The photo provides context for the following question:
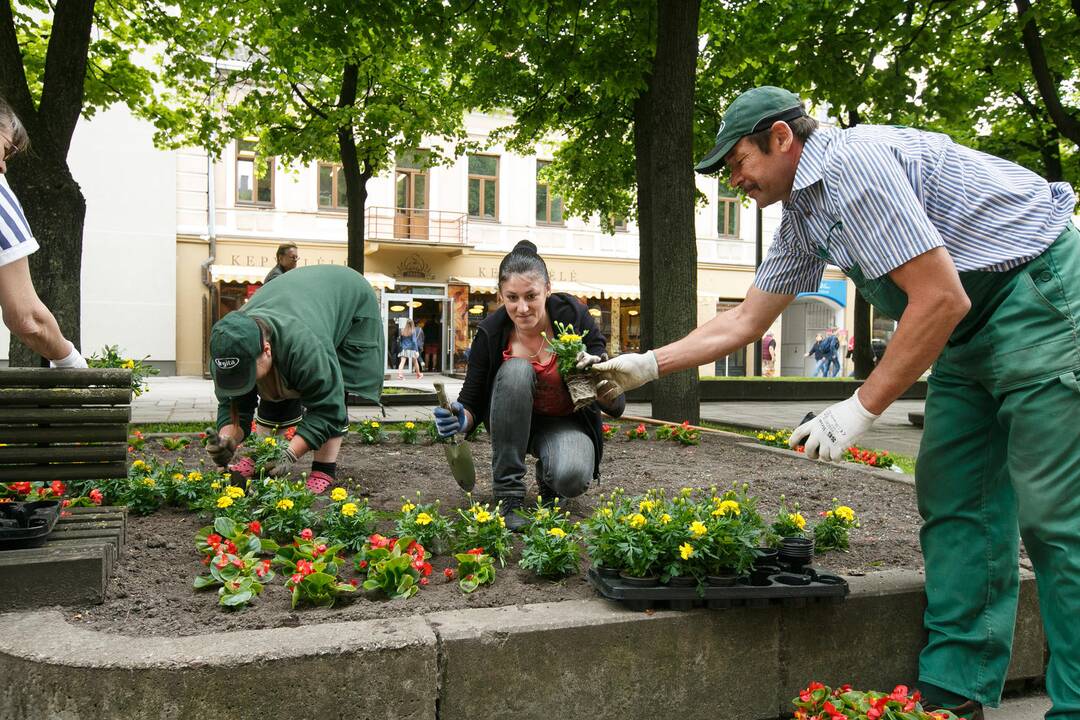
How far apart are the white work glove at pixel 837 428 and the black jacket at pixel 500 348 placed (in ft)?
4.65

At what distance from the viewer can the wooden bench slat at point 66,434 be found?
8.82ft

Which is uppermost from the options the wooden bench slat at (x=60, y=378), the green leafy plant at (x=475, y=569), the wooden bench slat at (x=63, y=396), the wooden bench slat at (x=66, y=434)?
the wooden bench slat at (x=60, y=378)

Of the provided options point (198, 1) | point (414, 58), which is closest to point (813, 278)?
point (198, 1)

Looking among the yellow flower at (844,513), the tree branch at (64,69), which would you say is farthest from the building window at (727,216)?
the yellow flower at (844,513)

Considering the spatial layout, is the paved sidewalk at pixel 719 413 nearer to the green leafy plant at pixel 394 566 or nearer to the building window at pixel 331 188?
the green leafy plant at pixel 394 566

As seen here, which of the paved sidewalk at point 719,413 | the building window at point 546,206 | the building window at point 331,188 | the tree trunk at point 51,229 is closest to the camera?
the tree trunk at point 51,229

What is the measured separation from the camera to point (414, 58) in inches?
560

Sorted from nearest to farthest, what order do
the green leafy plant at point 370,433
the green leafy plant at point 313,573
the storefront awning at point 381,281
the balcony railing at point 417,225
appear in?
the green leafy plant at point 313,573
the green leafy plant at point 370,433
the storefront awning at point 381,281
the balcony railing at point 417,225

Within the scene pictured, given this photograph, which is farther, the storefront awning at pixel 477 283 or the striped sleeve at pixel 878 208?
the storefront awning at pixel 477 283

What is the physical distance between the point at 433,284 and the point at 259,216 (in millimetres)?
5192

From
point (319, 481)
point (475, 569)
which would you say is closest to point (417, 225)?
point (319, 481)

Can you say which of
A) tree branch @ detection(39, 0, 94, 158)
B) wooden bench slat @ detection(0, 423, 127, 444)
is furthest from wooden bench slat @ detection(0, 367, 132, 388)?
tree branch @ detection(39, 0, 94, 158)

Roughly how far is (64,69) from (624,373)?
704 centimetres

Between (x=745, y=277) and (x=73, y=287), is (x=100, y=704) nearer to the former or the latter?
(x=73, y=287)
